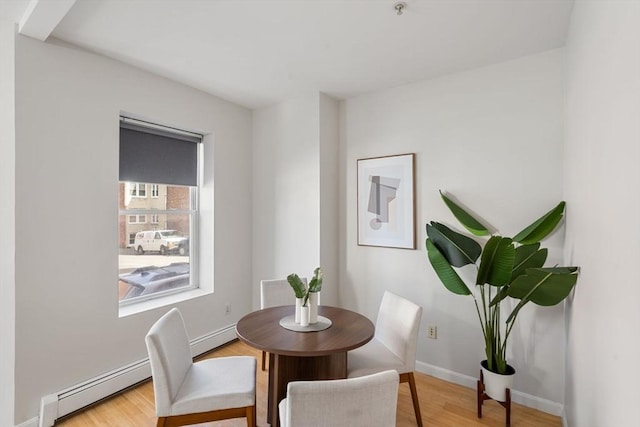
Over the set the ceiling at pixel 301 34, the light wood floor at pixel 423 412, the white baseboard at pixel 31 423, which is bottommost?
the light wood floor at pixel 423 412

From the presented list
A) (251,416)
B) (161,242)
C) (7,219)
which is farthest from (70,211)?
Result: (251,416)

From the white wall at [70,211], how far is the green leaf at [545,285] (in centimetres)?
280

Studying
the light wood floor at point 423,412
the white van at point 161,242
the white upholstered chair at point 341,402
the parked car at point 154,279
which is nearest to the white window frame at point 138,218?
the white van at point 161,242

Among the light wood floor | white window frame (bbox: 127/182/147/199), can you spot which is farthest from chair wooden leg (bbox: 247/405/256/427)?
white window frame (bbox: 127/182/147/199)

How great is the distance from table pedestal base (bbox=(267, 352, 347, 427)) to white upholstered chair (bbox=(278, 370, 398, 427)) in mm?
683

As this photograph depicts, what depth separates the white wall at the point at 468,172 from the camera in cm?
226

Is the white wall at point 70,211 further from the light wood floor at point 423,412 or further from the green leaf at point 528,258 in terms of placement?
the green leaf at point 528,258

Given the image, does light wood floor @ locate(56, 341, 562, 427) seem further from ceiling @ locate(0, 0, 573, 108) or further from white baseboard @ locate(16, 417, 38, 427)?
ceiling @ locate(0, 0, 573, 108)

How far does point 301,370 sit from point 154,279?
75.4 inches

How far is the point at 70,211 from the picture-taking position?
7.35ft

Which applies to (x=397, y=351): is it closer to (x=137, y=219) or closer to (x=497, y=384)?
(x=497, y=384)

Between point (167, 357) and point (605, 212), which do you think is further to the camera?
point (167, 357)

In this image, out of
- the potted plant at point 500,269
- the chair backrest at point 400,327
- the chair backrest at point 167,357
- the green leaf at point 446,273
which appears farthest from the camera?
the green leaf at point 446,273

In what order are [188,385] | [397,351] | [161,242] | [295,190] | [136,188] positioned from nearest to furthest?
[188,385]
[397,351]
[136,188]
[161,242]
[295,190]
